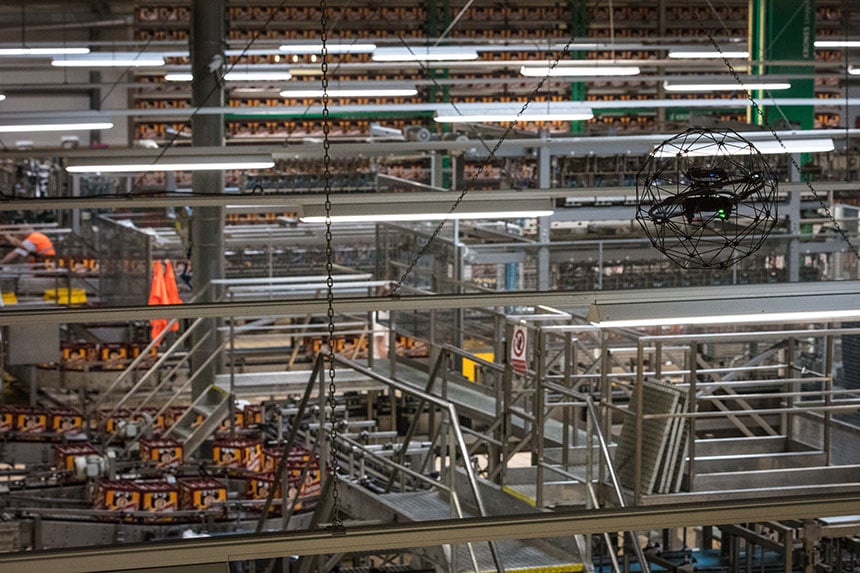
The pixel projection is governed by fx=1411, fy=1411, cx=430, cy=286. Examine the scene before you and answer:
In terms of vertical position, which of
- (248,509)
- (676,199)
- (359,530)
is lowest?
(248,509)

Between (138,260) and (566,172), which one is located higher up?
(566,172)

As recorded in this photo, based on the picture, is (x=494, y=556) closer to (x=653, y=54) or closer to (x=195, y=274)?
(x=195, y=274)

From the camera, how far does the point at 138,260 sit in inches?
516

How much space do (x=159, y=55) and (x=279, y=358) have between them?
2.89m

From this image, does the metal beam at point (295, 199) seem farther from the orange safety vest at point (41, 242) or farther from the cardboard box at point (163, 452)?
the orange safety vest at point (41, 242)

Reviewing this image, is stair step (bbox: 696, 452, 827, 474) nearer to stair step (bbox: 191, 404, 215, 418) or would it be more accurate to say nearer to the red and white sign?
the red and white sign

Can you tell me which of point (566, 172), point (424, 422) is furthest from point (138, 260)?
point (566, 172)

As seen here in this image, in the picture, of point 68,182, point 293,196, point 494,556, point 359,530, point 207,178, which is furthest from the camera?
point 68,182

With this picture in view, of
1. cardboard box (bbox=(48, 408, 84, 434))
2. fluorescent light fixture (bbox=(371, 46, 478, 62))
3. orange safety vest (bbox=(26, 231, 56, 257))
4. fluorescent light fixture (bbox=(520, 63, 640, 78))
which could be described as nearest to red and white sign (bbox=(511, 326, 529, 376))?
fluorescent light fixture (bbox=(371, 46, 478, 62))

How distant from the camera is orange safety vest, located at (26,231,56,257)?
617 inches

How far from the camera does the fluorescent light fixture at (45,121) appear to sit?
32.6ft

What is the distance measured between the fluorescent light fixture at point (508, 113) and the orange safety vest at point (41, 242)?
22.2 ft

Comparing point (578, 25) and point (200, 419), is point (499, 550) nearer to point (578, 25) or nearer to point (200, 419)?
point (200, 419)

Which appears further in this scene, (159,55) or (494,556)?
(159,55)
